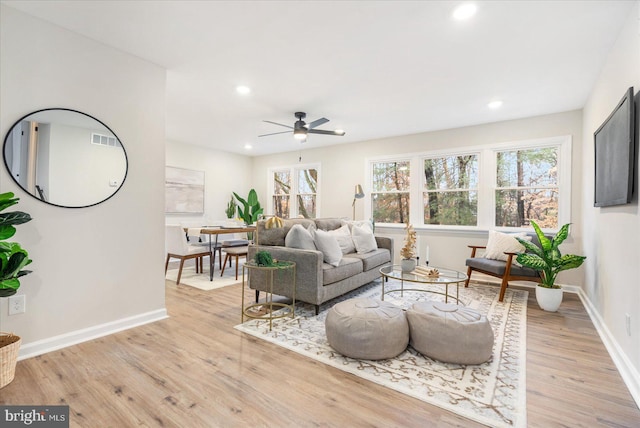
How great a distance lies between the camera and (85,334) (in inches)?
96.3

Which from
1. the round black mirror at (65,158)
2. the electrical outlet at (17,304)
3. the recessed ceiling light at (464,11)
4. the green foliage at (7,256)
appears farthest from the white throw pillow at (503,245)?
the electrical outlet at (17,304)

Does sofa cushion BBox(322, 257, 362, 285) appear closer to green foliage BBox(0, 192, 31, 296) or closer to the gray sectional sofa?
the gray sectional sofa

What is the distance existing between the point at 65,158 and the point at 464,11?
10.5 ft

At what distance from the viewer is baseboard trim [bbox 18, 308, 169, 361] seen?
7.14ft

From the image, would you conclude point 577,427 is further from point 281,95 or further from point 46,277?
point 281,95

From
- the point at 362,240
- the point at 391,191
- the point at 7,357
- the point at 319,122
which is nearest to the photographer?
the point at 7,357

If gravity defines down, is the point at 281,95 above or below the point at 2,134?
above

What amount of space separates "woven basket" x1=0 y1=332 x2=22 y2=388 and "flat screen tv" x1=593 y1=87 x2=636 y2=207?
13.3 feet

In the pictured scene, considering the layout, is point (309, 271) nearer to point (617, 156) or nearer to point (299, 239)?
point (299, 239)

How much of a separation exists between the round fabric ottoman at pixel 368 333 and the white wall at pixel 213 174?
175 inches

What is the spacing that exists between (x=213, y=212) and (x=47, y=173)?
14.8 ft

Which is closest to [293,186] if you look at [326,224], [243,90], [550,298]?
[326,224]

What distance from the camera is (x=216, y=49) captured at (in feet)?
8.66

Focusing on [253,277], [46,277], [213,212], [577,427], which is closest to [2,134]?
[46,277]
